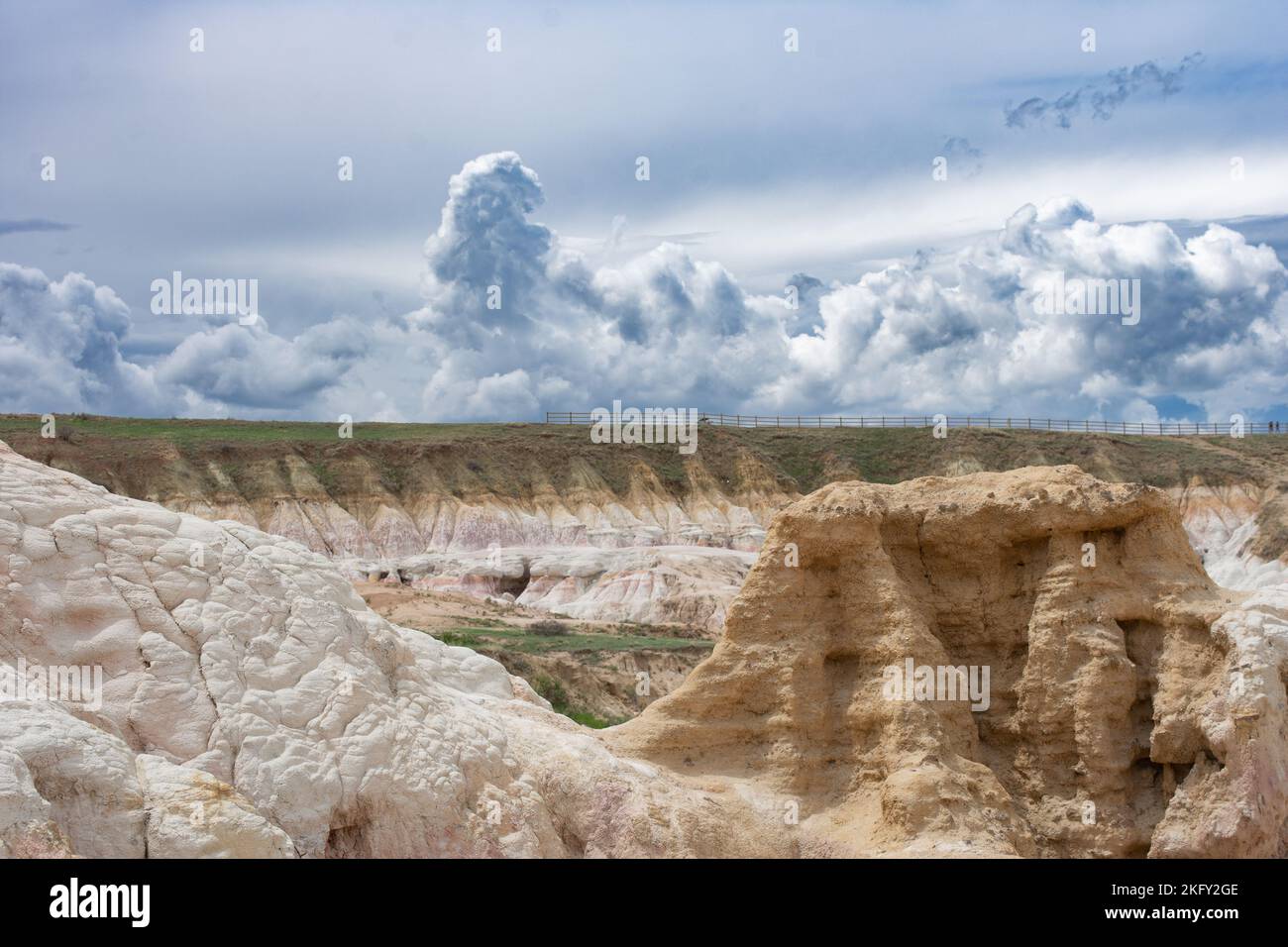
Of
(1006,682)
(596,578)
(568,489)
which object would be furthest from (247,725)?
(568,489)

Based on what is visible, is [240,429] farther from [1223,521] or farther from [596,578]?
[1223,521]

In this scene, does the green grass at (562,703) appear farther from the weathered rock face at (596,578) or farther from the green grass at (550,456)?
the green grass at (550,456)

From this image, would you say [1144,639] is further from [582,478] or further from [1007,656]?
[582,478]

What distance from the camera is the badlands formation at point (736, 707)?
481 inches

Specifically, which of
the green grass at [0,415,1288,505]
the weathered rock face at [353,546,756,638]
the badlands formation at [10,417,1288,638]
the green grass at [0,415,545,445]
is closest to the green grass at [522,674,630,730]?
the weathered rock face at [353,546,756,638]

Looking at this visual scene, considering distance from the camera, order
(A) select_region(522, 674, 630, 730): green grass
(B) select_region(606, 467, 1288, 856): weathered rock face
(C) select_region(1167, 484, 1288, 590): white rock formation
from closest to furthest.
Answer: (B) select_region(606, 467, 1288, 856): weathered rock face, (A) select_region(522, 674, 630, 730): green grass, (C) select_region(1167, 484, 1288, 590): white rock formation

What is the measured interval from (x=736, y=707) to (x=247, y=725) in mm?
6291

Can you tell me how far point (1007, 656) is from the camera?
56.3 feet

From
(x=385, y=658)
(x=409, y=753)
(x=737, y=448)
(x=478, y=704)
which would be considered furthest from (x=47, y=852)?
(x=737, y=448)

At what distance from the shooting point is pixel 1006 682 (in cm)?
1703

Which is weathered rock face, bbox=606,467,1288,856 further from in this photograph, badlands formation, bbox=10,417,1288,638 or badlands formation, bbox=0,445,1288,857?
badlands formation, bbox=10,417,1288,638

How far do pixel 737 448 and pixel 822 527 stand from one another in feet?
228

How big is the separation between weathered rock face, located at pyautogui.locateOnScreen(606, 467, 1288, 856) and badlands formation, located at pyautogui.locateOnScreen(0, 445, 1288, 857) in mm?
33

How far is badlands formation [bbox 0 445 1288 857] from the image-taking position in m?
12.2
